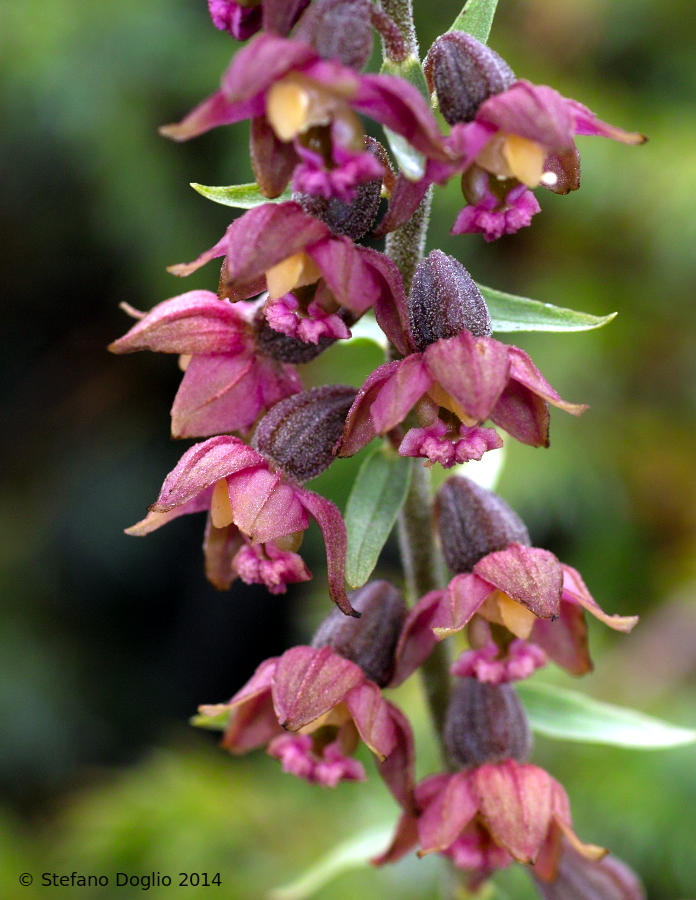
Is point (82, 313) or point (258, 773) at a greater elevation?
point (82, 313)

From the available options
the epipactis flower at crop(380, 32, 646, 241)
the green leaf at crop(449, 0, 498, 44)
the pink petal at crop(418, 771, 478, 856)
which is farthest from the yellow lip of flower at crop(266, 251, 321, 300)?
the pink petal at crop(418, 771, 478, 856)

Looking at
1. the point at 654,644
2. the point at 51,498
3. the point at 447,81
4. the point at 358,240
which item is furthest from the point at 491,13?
the point at 51,498

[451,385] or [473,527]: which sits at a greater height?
[451,385]

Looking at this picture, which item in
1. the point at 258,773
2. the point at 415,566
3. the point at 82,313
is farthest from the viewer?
the point at 82,313

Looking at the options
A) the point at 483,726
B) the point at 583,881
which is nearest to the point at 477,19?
the point at 483,726

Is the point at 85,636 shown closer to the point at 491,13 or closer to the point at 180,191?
the point at 180,191

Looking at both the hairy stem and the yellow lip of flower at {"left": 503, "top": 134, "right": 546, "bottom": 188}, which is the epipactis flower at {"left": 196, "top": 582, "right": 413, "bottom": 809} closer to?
the yellow lip of flower at {"left": 503, "top": 134, "right": 546, "bottom": 188}

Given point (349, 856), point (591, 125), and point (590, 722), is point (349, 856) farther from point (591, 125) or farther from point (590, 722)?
point (591, 125)

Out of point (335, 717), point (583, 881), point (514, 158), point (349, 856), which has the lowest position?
point (349, 856)
